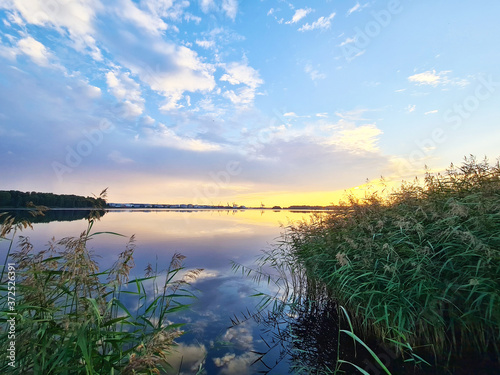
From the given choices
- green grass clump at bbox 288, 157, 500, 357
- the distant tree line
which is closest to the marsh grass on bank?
green grass clump at bbox 288, 157, 500, 357

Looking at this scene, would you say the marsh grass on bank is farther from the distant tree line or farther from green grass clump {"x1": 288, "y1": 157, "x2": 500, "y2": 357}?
the distant tree line

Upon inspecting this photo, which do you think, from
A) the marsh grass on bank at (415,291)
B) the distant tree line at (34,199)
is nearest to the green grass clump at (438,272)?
the marsh grass on bank at (415,291)

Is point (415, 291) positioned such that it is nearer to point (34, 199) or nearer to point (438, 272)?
point (438, 272)

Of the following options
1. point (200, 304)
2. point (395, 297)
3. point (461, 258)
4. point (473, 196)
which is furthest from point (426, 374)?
point (200, 304)

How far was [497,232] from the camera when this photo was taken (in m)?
4.18

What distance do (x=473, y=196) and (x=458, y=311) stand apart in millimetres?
2392

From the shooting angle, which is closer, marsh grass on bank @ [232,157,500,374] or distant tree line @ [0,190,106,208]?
marsh grass on bank @ [232,157,500,374]

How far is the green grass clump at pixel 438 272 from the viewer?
3.89 metres

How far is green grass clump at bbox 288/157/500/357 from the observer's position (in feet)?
12.8

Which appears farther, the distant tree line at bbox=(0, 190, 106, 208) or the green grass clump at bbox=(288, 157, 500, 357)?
the distant tree line at bbox=(0, 190, 106, 208)

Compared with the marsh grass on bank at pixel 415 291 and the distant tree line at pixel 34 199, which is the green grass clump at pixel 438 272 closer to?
the marsh grass on bank at pixel 415 291

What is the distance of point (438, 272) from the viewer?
4.39 m

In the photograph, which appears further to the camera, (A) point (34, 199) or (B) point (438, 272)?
(A) point (34, 199)

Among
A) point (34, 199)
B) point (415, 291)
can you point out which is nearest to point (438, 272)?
point (415, 291)
